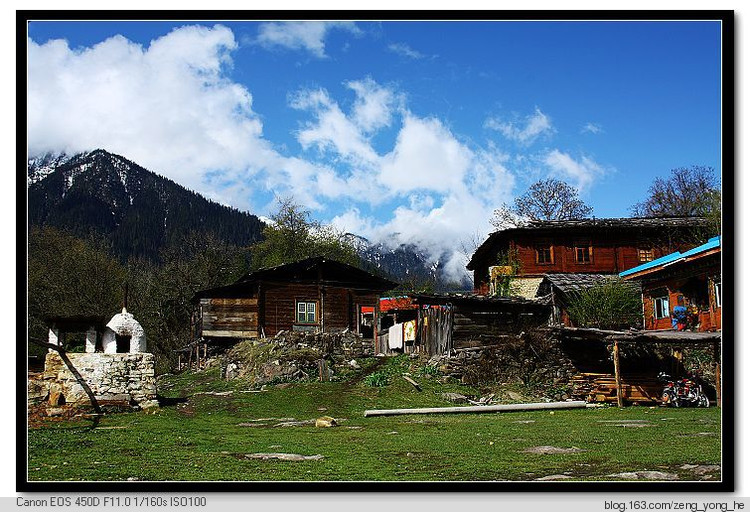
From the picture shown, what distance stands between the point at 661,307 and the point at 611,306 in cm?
260

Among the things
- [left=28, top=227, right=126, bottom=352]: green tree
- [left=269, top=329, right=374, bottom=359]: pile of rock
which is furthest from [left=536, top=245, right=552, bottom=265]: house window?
[left=28, top=227, right=126, bottom=352]: green tree

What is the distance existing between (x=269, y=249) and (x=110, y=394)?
1875 inches

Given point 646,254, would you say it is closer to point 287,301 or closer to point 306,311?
point 306,311

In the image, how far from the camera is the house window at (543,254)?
135 feet

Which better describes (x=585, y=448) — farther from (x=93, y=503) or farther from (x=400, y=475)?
(x=93, y=503)

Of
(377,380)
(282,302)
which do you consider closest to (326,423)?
(377,380)

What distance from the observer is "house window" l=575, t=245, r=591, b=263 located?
41.0 meters

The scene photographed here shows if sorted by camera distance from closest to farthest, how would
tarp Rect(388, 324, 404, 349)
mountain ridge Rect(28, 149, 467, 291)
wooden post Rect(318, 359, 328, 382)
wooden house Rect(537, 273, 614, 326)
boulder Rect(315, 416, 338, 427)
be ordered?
mountain ridge Rect(28, 149, 467, 291), boulder Rect(315, 416, 338, 427), wooden post Rect(318, 359, 328, 382), wooden house Rect(537, 273, 614, 326), tarp Rect(388, 324, 404, 349)

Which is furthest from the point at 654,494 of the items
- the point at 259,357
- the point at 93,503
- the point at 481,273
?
the point at 481,273

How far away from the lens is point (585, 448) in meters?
11.0

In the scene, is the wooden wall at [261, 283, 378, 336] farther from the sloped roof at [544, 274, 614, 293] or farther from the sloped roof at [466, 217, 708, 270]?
the sloped roof at [544, 274, 614, 293]

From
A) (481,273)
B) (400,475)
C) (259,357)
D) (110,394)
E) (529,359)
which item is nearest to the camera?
(400,475)

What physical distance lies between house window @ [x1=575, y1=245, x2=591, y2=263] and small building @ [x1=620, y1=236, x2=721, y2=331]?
35.2ft

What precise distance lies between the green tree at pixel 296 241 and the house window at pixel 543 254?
2499 centimetres
